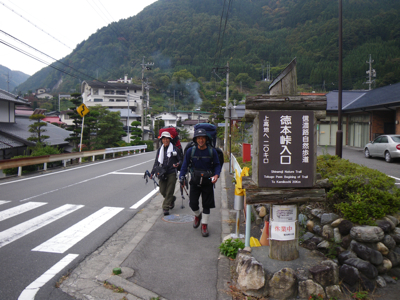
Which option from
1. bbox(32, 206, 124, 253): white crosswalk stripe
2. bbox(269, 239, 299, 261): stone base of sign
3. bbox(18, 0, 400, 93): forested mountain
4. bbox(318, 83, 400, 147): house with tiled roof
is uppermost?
bbox(18, 0, 400, 93): forested mountain

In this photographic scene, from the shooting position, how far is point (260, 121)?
3.62 m

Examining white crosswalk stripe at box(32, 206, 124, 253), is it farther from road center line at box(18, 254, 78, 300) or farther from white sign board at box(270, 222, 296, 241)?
white sign board at box(270, 222, 296, 241)

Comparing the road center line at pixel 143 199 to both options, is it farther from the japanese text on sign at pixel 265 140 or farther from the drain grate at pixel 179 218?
the japanese text on sign at pixel 265 140

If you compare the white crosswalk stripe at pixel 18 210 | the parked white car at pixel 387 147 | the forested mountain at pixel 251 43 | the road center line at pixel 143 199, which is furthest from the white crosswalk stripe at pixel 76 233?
the forested mountain at pixel 251 43

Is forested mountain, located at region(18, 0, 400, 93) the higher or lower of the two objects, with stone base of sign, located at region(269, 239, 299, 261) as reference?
higher

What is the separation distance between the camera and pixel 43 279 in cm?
381

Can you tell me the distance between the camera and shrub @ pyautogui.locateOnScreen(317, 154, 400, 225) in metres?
4.08

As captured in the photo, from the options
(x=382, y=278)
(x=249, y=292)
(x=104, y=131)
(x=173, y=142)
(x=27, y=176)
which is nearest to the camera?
(x=249, y=292)

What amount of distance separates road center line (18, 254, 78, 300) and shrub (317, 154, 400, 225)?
155 inches

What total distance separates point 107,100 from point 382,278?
71.4 metres

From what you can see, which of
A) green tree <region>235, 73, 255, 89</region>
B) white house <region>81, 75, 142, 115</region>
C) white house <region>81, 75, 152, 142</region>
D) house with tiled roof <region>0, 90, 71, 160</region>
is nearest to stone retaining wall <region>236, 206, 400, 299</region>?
house with tiled roof <region>0, 90, 71, 160</region>

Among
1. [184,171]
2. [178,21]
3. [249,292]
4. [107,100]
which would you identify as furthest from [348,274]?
[178,21]

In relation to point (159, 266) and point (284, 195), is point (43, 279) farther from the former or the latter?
point (284, 195)

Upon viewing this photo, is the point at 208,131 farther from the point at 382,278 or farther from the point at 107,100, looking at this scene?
the point at 107,100
